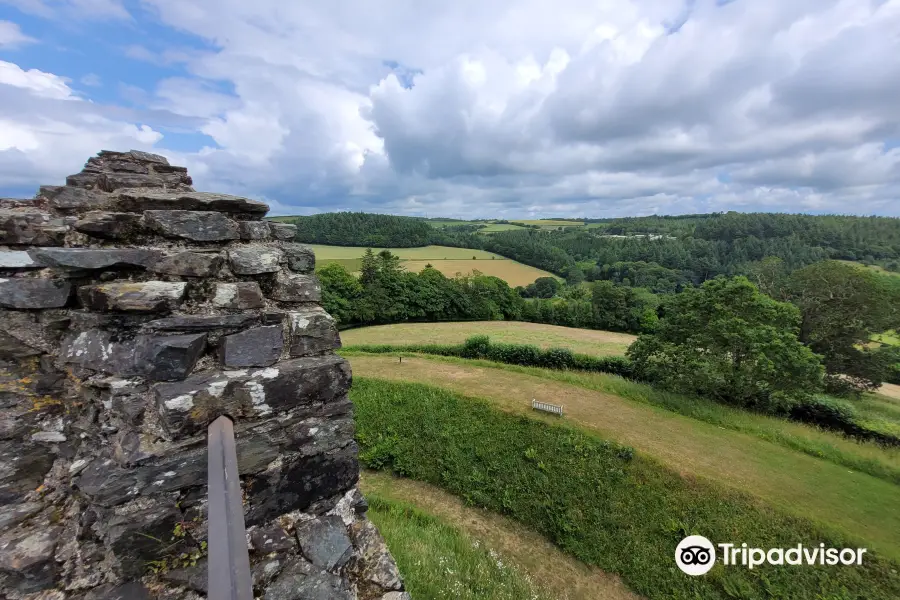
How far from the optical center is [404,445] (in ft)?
44.4

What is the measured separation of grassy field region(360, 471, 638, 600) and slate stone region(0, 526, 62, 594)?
5.21 m

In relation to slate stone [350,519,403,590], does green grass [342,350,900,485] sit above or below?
below

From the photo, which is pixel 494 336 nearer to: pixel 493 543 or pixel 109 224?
pixel 493 543

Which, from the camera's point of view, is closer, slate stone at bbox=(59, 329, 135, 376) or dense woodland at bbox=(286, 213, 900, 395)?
slate stone at bbox=(59, 329, 135, 376)

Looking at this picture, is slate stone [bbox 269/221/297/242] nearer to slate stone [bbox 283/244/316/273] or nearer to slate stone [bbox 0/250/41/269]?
slate stone [bbox 283/244/316/273]

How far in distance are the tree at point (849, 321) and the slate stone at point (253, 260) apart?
1234 inches

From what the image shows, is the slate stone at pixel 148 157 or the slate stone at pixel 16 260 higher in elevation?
the slate stone at pixel 148 157

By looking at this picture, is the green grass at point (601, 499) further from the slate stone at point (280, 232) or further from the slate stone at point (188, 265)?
the slate stone at point (188, 265)

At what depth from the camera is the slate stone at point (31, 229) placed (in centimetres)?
232

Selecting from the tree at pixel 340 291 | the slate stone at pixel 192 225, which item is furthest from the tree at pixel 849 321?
the tree at pixel 340 291

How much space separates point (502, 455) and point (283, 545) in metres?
11.4

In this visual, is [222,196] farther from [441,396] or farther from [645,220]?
[645,220]

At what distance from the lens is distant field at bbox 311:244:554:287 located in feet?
190

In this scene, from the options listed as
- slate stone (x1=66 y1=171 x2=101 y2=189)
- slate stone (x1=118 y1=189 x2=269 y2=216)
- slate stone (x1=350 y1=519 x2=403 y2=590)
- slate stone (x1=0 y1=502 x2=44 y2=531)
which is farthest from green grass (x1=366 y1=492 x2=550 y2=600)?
slate stone (x1=66 y1=171 x2=101 y2=189)
